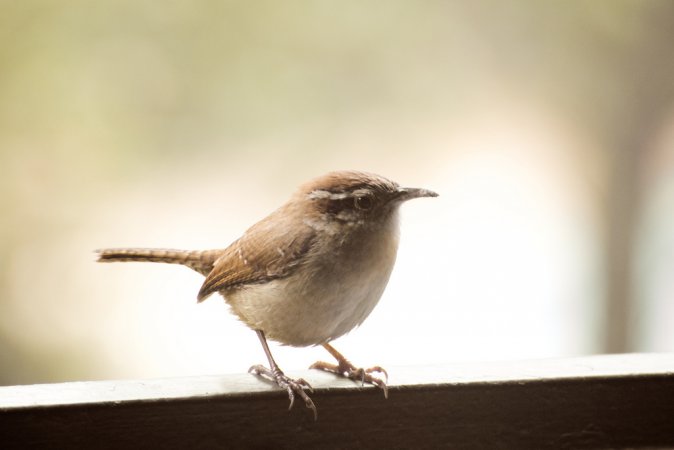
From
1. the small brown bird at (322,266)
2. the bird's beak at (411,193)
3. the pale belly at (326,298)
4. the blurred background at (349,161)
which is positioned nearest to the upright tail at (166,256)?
the small brown bird at (322,266)

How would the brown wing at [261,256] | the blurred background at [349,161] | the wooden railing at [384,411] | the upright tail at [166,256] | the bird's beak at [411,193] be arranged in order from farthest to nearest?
the blurred background at [349,161], the upright tail at [166,256], the brown wing at [261,256], the bird's beak at [411,193], the wooden railing at [384,411]

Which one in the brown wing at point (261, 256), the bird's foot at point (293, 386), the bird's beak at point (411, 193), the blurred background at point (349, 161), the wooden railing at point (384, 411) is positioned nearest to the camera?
the wooden railing at point (384, 411)

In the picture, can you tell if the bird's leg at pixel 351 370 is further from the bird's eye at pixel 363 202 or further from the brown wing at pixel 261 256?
the bird's eye at pixel 363 202

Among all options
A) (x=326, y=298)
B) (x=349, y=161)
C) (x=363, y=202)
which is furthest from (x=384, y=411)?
(x=349, y=161)

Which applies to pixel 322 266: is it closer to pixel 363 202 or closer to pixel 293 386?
pixel 363 202

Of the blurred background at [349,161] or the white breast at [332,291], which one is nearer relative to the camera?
the white breast at [332,291]

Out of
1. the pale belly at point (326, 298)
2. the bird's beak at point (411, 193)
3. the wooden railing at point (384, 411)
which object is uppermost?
the bird's beak at point (411, 193)

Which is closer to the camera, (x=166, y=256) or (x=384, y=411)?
(x=384, y=411)

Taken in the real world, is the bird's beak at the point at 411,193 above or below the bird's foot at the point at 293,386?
above
